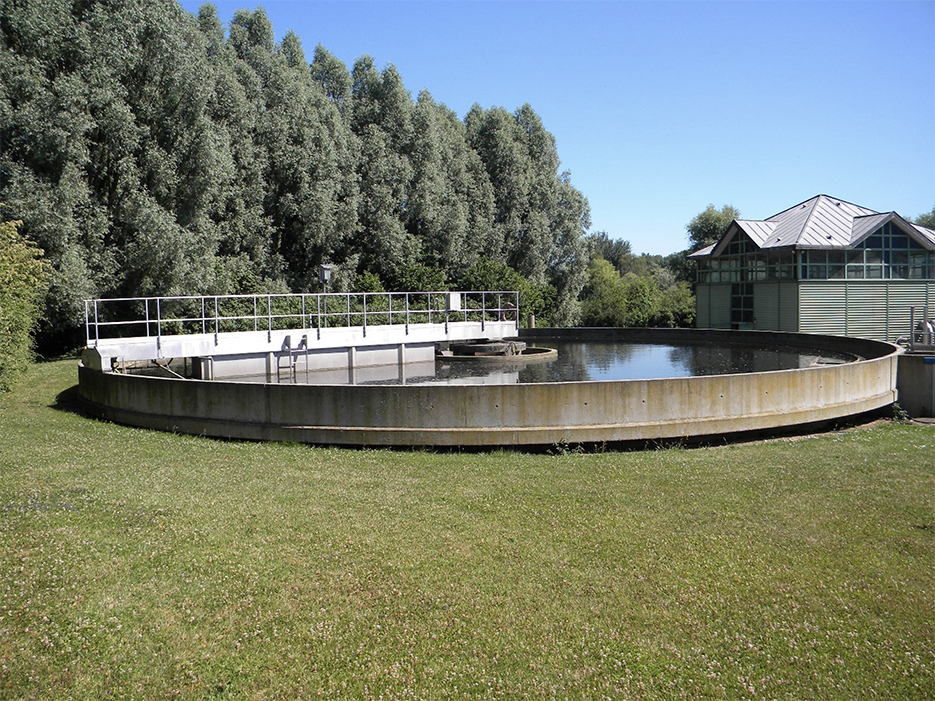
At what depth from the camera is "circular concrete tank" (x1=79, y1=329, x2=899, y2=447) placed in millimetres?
12312

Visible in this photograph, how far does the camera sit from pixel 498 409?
40.3ft

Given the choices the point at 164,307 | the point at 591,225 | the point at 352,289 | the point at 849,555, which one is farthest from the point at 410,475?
the point at 591,225

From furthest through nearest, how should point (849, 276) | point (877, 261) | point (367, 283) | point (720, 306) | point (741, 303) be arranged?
point (720, 306) → point (741, 303) → point (367, 283) → point (877, 261) → point (849, 276)

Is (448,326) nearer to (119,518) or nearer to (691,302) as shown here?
(119,518)

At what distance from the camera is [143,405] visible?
576 inches

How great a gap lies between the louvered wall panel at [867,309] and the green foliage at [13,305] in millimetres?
33753

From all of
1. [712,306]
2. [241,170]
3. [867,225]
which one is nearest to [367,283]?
[241,170]

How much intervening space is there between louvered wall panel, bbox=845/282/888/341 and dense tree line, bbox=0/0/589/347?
17113mm

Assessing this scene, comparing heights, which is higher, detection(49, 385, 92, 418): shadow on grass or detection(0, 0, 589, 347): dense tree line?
detection(0, 0, 589, 347): dense tree line

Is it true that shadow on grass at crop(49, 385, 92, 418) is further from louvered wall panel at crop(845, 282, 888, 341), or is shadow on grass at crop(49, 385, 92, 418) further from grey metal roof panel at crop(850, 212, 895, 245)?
grey metal roof panel at crop(850, 212, 895, 245)

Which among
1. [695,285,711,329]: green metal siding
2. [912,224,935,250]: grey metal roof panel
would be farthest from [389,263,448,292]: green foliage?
[912,224,935,250]: grey metal roof panel

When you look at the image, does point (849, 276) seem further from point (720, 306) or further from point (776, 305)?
point (720, 306)

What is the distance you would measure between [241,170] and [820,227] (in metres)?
29.0

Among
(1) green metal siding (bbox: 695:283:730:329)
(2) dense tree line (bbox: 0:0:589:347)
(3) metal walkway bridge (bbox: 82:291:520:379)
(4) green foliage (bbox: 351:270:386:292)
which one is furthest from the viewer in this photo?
(1) green metal siding (bbox: 695:283:730:329)
